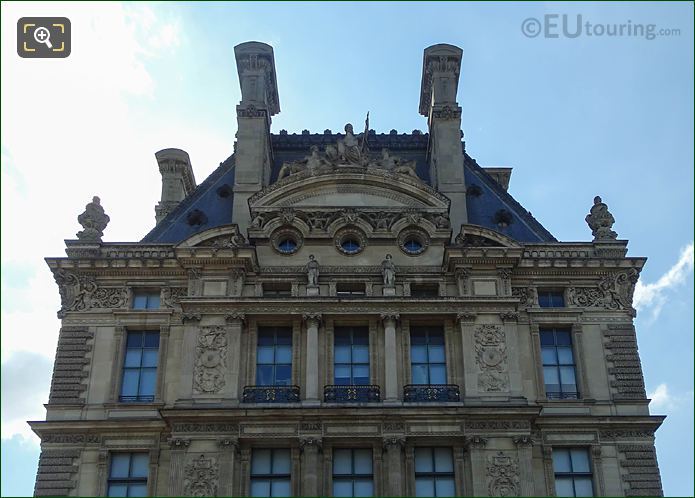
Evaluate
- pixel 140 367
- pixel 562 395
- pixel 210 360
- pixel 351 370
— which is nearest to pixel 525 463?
pixel 562 395

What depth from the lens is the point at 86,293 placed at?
32.3m

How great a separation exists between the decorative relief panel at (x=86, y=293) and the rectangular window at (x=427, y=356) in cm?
882

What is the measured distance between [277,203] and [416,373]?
23.2ft

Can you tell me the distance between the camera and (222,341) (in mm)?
30844

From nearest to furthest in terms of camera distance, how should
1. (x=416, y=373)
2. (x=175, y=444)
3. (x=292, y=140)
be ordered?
(x=175, y=444) → (x=416, y=373) → (x=292, y=140)

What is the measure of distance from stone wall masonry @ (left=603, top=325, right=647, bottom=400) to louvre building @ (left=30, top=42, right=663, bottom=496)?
55 millimetres

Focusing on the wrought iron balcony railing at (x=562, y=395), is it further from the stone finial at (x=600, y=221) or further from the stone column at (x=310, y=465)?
the stone column at (x=310, y=465)

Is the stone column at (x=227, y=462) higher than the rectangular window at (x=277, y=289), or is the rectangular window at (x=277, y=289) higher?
the rectangular window at (x=277, y=289)

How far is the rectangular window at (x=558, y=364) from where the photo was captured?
31.2 meters

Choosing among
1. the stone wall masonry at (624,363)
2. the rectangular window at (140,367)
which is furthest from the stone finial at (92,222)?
the stone wall masonry at (624,363)

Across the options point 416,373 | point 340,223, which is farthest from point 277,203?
point 416,373

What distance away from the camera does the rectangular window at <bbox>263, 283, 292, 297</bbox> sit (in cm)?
3253

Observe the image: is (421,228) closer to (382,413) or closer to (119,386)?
(382,413)

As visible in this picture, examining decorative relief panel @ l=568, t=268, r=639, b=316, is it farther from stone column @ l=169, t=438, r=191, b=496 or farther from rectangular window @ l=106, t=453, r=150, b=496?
rectangular window @ l=106, t=453, r=150, b=496
